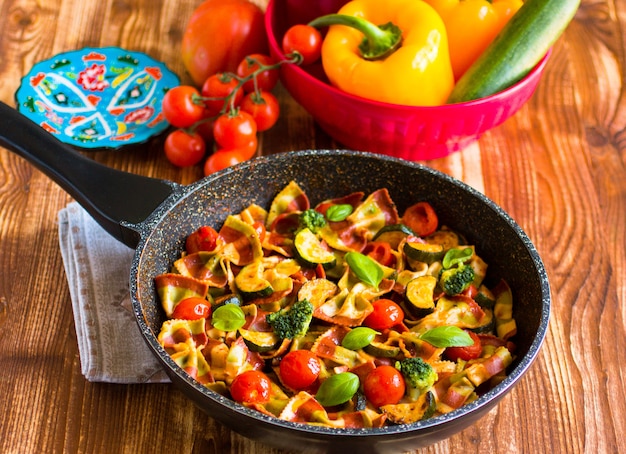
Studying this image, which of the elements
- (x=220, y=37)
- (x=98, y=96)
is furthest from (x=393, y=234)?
(x=98, y=96)

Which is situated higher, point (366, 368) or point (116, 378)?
point (366, 368)

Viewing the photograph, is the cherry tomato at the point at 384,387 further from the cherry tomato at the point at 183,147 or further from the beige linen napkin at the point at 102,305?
the cherry tomato at the point at 183,147

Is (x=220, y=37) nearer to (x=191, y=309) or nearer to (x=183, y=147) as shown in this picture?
(x=183, y=147)

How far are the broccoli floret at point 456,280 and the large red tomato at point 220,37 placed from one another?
147cm

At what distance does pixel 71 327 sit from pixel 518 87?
1.79m

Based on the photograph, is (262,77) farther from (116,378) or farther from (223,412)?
(223,412)

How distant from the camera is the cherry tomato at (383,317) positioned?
89.0 inches

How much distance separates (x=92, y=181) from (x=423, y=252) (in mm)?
1035

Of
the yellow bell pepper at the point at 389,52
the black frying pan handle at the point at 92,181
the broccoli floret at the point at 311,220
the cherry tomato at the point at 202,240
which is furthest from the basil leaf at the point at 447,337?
the yellow bell pepper at the point at 389,52

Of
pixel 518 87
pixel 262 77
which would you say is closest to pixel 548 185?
pixel 518 87

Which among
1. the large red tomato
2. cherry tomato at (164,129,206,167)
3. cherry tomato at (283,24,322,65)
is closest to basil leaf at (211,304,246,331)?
cherry tomato at (164,129,206,167)

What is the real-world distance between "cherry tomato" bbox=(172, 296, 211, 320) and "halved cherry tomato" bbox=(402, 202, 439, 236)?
0.75m

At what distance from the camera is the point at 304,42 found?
3.05m

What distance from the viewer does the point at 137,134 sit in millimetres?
3111
